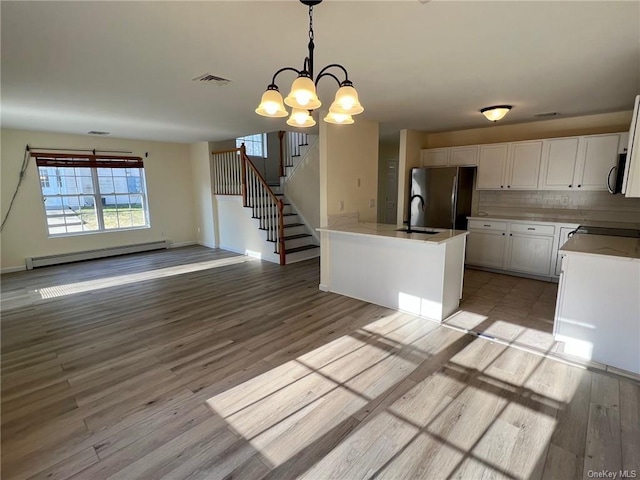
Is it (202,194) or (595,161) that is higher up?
(595,161)

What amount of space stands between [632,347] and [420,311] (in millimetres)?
1649

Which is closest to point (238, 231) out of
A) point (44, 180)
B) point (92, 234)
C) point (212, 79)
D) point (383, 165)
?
point (92, 234)

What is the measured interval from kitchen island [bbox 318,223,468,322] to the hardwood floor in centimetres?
23

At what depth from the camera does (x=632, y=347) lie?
2.38 m

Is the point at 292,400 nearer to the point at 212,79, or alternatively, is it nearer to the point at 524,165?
the point at 212,79

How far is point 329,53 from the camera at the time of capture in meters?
2.18

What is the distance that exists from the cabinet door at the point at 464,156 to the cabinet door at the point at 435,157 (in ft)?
0.33

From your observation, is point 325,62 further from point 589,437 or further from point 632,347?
point 632,347

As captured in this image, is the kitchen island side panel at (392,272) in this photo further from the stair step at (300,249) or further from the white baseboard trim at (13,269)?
the white baseboard trim at (13,269)

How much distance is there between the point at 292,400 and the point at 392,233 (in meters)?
2.11

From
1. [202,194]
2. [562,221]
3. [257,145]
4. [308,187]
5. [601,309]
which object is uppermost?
[257,145]

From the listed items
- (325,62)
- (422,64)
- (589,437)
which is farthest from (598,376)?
(325,62)

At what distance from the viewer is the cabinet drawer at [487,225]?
484 centimetres

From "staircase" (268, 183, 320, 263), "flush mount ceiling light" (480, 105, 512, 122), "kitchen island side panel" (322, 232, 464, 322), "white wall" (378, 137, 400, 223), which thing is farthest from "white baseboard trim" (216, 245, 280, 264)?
"flush mount ceiling light" (480, 105, 512, 122)
